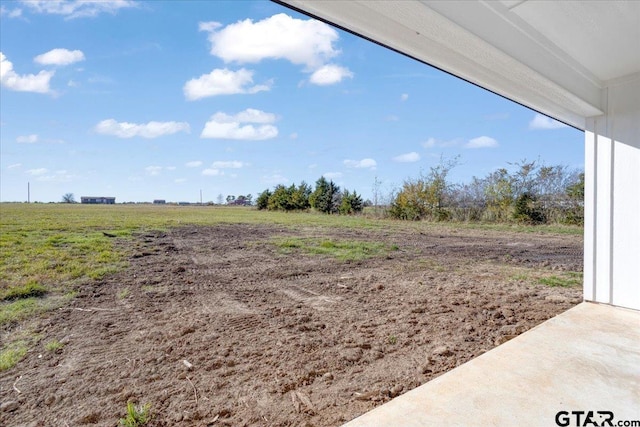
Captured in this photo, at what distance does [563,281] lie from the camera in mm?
2867

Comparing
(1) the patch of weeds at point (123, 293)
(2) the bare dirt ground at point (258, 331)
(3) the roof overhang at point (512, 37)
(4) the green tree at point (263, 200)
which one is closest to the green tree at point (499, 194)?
(2) the bare dirt ground at point (258, 331)

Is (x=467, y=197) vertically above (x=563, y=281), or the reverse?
(x=467, y=197)

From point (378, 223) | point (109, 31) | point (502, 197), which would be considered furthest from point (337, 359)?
point (502, 197)

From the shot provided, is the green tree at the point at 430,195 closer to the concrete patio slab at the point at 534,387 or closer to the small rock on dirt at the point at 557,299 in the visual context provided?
the small rock on dirt at the point at 557,299

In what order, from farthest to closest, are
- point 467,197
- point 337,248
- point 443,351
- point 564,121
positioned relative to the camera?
1. point 467,197
2. point 337,248
3. point 564,121
4. point 443,351

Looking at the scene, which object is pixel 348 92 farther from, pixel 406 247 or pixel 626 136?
pixel 626 136

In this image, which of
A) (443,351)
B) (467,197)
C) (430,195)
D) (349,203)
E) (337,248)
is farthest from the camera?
(430,195)

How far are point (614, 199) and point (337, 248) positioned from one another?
2.29 m

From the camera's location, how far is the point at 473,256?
3496 mm

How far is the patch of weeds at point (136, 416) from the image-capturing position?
1069mm

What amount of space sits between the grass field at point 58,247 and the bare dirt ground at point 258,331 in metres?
0.09

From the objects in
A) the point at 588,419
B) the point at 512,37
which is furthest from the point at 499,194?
the point at 588,419

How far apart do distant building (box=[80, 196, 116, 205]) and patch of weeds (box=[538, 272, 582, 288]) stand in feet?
11.9

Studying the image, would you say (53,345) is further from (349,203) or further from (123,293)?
(349,203)
